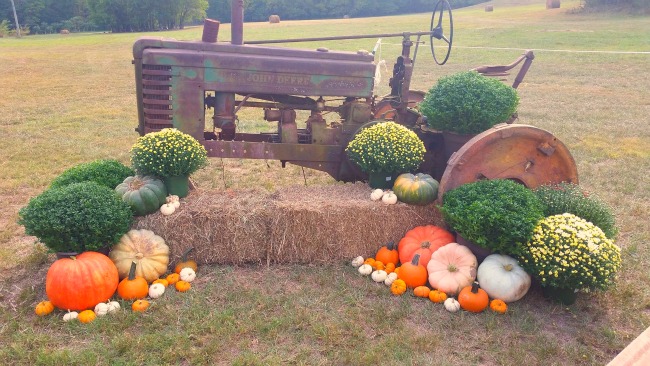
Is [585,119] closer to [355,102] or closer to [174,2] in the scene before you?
[355,102]

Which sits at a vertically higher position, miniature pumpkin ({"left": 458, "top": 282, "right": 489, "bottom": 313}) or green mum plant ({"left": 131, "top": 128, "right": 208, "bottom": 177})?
green mum plant ({"left": 131, "top": 128, "right": 208, "bottom": 177})

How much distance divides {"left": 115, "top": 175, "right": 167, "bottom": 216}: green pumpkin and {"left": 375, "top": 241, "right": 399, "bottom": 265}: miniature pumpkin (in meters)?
1.92

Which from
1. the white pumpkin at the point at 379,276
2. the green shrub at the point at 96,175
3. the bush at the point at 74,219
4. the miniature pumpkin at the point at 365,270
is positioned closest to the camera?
the bush at the point at 74,219

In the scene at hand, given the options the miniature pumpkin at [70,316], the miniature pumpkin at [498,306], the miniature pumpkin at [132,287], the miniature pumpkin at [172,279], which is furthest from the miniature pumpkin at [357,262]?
the miniature pumpkin at [70,316]

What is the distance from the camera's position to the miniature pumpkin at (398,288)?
4.14 meters

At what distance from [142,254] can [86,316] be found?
665 mm

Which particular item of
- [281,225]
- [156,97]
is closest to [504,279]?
[281,225]

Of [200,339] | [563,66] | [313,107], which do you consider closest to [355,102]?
[313,107]

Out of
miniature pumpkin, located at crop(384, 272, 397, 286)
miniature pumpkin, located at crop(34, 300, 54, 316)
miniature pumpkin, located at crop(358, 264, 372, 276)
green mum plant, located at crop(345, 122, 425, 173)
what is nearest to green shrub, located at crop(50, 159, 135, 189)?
miniature pumpkin, located at crop(34, 300, 54, 316)

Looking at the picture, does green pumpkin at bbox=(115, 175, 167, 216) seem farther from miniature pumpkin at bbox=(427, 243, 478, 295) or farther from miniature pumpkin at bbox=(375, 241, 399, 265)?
miniature pumpkin at bbox=(427, 243, 478, 295)

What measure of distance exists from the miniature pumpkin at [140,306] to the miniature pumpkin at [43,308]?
1.85 feet

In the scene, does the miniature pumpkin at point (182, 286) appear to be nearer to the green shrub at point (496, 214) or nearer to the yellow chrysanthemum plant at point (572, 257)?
the green shrub at point (496, 214)

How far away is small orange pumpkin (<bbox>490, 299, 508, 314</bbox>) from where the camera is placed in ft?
12.8

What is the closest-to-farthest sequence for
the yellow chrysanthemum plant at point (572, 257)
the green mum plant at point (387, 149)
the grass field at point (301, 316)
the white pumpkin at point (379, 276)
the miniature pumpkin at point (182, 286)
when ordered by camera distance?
1. the grass field at point (301, 316)
2. the yellow chrysanthemum plant at point (572, 257)
3. the miniature pumpkin at point (182, 286)
4. the white pumpkin at point (379, 276)
5. the green mum plant at point (387, 149)
